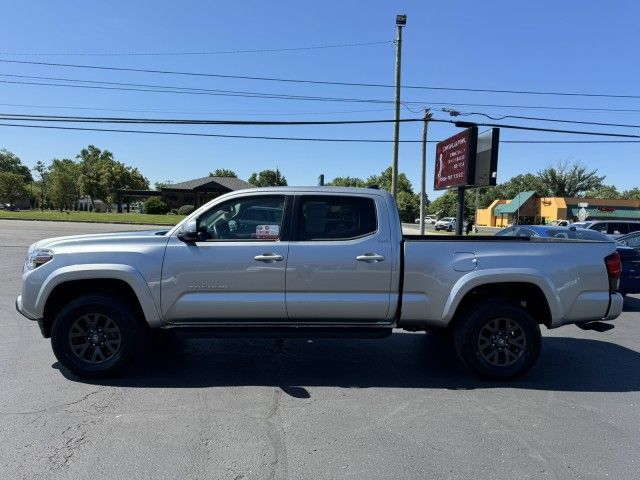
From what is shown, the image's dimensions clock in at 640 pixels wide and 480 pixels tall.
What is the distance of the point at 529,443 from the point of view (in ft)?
11.6

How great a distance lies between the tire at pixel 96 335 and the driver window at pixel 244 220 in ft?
3.69

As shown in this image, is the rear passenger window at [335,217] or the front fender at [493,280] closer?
the front fender at [493,280]

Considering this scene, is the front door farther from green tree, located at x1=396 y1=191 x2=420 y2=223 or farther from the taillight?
green tree, located at x1=396 y1=191 x2=420 y2=223

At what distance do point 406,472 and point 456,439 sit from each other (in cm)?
67

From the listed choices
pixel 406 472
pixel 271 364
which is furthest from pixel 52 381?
pixel 406 472

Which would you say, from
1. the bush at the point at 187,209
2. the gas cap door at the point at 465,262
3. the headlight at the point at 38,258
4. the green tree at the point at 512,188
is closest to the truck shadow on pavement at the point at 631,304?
the gas cap door at the point at 465,262

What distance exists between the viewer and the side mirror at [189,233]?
453 cm

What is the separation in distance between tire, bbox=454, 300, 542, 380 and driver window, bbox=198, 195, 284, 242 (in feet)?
7.12

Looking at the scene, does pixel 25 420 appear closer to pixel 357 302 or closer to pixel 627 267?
pixel 357 302

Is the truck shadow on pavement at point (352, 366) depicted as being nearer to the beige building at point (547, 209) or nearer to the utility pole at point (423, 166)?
the utility pole at point (423, 166)

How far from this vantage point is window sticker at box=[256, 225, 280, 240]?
15.3 ft

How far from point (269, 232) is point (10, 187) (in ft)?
344

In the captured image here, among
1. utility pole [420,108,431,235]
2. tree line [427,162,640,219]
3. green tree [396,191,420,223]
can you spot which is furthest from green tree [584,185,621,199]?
utility pole [420,108,431,235]

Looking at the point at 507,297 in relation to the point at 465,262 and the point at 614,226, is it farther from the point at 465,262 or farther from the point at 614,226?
the point at 614,226
